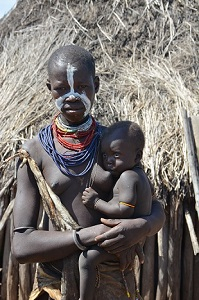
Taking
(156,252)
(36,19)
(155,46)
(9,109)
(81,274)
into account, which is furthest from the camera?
(36,19)

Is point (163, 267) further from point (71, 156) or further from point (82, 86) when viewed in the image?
point (82, 86)

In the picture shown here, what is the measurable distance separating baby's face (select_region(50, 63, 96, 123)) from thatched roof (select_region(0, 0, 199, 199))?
267 cm

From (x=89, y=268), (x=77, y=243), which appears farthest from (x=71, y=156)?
(x=89, y=268)

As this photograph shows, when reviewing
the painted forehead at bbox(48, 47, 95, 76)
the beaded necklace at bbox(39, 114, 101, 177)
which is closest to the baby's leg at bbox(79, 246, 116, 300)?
the beaded necklace at bbox(39, 114, 101, 177)

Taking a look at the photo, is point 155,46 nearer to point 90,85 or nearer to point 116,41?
point 116,41

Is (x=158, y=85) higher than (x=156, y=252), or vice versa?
(x=158, y=85)

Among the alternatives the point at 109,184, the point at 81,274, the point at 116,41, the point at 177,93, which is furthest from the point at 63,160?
the point at 116,41

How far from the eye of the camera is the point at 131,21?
770 cm

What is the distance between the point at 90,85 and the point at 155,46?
4466 mm

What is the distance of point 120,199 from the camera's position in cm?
303

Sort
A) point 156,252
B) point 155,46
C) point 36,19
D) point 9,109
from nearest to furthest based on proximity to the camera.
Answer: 1. point 156,252
2. point 9,109
3. point 155,46
4. point 36,19

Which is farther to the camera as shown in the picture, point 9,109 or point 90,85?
point 9,109

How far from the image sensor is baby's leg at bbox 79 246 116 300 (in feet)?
9.83

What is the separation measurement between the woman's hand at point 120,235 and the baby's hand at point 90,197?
0.35ft
